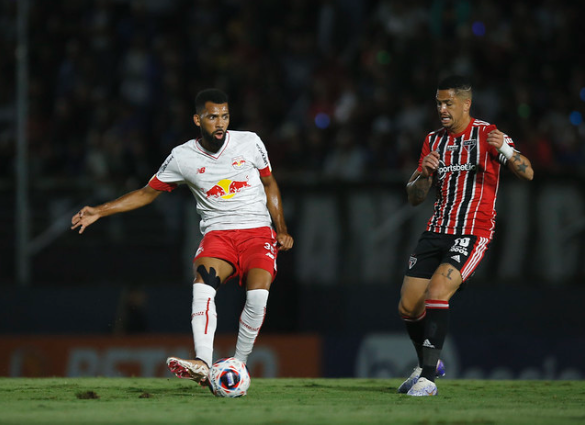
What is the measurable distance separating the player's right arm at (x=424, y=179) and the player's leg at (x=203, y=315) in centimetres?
152

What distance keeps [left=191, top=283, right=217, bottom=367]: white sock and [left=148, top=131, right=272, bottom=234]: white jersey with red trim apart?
Result: 0.69m

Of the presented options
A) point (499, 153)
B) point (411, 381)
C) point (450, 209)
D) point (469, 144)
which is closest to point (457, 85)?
point (469, 144)

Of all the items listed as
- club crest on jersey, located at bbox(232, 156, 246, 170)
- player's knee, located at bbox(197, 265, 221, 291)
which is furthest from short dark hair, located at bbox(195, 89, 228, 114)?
player's knee, located at bbox(197, 265, 221, 291)

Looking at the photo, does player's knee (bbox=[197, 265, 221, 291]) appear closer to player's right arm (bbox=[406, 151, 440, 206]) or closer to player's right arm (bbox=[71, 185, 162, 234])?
player's right arm (bbox=[71, 185, 162, 234])

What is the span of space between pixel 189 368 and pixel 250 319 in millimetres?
866

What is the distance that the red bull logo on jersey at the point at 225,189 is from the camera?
802 centimetres

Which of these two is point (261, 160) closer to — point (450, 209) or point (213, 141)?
point (213, 141)

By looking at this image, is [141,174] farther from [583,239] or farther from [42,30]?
[583,239]

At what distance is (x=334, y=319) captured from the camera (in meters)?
13.7

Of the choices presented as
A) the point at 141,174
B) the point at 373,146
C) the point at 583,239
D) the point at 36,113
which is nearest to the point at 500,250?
the point at 583,239

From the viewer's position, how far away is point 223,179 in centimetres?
802

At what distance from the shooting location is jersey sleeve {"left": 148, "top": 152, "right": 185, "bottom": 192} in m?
8.10

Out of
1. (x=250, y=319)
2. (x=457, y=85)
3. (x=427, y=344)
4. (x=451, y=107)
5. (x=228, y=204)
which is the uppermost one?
(x=457, y=85)

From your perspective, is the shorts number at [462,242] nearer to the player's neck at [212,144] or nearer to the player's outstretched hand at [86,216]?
the player's neck at [212,144]
